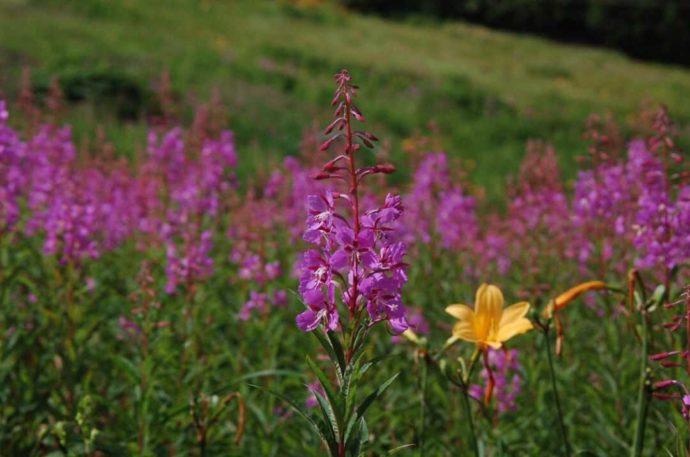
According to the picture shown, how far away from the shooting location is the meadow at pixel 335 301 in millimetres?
1704

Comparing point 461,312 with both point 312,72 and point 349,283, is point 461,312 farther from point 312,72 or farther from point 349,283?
point 312,72

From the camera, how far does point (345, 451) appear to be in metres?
1.66

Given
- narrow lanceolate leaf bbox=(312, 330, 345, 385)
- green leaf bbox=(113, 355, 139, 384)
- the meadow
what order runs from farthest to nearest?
1. green leaf bbox=(113, 355, 139, 384)
2. the meadow
3. narrow lanceolate leaf bbox=(312, 330, 345, 385)

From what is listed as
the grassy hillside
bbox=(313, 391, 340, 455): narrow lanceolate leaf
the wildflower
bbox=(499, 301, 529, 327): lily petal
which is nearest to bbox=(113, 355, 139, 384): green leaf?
bbox=(313, 391, 340, 455): narrow lanceolate leaf

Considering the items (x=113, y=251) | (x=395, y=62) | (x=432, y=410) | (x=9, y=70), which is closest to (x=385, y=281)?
(x=432, y=410)

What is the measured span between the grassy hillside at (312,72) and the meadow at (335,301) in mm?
3257

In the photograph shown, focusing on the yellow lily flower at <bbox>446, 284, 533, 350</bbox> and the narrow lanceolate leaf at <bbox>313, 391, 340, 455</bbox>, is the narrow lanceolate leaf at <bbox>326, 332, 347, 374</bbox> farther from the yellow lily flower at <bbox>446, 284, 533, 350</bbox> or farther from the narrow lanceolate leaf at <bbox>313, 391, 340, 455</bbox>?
the yellow lily flower at <bbox>446, 284, 533, 350</bbox>

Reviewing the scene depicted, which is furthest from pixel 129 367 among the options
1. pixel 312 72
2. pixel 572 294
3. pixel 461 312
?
pixel 312 72

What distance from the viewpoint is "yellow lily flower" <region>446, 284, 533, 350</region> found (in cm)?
200

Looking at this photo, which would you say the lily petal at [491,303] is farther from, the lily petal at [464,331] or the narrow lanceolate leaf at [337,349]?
the narrow lanceolate leaf at [337,349]

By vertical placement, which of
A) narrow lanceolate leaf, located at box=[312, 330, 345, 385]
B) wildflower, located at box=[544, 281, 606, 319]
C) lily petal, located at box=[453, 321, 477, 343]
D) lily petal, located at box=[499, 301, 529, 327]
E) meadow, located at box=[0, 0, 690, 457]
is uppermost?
wildflower, located at box=[544, 281, 606, 319]

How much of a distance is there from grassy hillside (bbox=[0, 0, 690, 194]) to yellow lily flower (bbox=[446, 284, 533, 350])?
226 inches

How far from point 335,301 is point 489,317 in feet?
1.68

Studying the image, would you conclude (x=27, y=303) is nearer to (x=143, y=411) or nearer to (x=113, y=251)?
A: (x=113, y=251)
